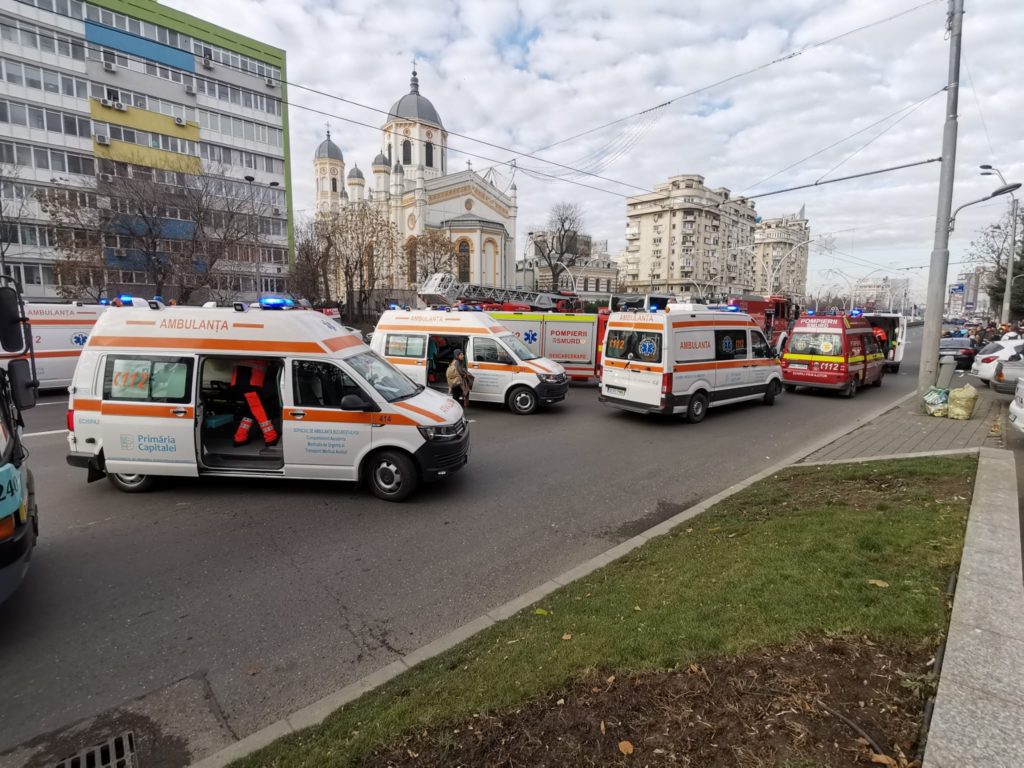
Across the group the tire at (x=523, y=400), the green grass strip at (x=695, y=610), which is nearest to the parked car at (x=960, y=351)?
the tire at (x=523, y=400)

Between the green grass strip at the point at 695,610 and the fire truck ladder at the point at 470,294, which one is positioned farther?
the fire truck ladder at the point at 470,294

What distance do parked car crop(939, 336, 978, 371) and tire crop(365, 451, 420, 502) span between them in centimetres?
2595

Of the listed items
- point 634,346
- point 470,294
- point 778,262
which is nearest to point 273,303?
point 634,346

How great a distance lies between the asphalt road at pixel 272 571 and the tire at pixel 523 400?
11.5 ft

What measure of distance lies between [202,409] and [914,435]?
11.6m

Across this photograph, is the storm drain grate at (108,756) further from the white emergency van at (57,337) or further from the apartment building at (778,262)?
the apartment building at (778,262)

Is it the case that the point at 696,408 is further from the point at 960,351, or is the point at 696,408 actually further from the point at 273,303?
the point at 960,351

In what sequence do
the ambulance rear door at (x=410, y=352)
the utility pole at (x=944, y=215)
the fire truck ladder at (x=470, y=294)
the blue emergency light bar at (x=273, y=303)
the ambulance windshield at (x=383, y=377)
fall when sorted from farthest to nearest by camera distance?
the fire truck ladder at (x=470, y=294) → the ambulance rear door at (x=410, y=352) → the utility pole at (x=944, y=215) → the blue emergency light bar at (x=273, y=303) → the ambulance windshield at (x=383, y=377)

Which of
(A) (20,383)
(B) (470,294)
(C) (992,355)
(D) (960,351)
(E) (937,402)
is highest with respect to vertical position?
(B) (470,294)

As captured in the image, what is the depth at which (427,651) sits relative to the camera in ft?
11.9

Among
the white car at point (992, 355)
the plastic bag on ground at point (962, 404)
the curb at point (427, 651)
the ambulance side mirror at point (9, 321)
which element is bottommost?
the curb at point (427, 651)

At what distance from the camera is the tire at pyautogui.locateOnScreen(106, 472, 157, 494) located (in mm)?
6844

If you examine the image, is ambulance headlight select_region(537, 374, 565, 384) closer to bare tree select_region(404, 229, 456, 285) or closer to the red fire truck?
the red fire truck

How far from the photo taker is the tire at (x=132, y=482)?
22.5 feet
